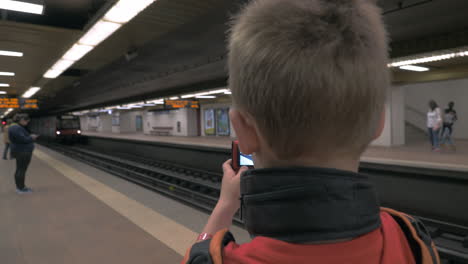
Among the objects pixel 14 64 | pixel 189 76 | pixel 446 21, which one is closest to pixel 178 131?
pixel 189 76

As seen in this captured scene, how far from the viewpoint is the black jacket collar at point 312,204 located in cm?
56

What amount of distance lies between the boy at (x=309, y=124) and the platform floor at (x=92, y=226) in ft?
11.1

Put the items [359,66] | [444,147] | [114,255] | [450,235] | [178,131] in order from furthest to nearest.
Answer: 1. [178,131]
2. [444,147]
3. [450,235]
4. [114,255]
5. [359,66]

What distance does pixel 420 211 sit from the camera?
5789 millimetres

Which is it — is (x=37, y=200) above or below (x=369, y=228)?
below

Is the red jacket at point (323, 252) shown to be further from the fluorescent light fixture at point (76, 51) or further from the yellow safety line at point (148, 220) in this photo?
the fluorescent light fixture at point (76, 51)

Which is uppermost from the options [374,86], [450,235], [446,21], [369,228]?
[446,21]

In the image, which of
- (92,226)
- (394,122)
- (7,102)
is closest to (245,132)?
(92,226)

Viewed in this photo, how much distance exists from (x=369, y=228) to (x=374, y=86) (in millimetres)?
285

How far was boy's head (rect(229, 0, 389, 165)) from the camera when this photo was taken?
558 mm

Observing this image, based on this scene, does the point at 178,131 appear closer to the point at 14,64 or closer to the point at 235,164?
the point at 14,64

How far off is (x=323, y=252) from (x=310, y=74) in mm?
334

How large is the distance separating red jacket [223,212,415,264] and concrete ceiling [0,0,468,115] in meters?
5.75

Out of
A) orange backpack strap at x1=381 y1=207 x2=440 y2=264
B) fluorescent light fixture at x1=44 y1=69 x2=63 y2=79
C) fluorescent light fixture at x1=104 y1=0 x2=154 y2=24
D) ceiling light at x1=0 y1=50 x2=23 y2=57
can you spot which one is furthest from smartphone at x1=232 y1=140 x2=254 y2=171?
fluorescent light fixture at x1=44 y1=69 x2=63 y2=79
